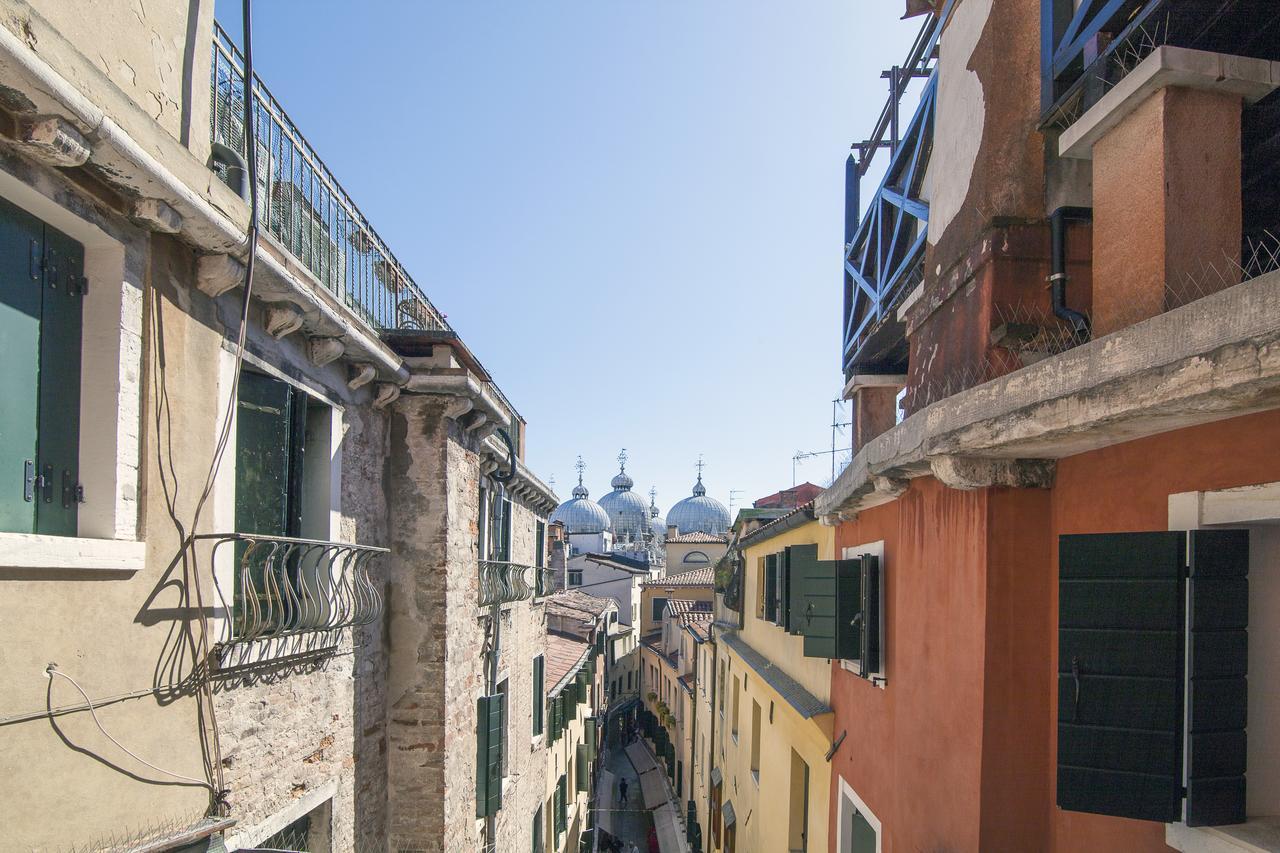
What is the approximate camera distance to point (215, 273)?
4.02m

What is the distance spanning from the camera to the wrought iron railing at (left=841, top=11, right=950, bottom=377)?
21.4 ft

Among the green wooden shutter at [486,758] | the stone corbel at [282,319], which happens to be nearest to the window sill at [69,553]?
the stone corbel at [282,319]

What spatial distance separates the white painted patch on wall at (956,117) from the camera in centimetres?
482

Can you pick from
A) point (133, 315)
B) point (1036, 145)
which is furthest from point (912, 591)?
point (133, 315)

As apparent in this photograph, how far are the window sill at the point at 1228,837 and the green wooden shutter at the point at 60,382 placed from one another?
4.57 m

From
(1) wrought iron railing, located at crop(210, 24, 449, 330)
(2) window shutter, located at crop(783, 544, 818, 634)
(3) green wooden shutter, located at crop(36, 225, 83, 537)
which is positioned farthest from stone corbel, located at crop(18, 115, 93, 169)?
(2) window shutter, located at crop(783, 544, 818, 634)

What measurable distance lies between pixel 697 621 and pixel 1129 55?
25067 mm

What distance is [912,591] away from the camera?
5180 mm

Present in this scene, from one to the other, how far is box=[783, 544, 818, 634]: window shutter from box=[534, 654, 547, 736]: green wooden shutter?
583cm

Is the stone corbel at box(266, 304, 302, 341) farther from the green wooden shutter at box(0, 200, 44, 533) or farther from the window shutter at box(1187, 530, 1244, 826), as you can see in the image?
the window shutter at box(1187, 530, 1244, 826)

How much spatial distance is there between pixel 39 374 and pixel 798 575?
20.0ft

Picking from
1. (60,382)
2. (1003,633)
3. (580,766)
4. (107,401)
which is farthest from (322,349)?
(580,766)

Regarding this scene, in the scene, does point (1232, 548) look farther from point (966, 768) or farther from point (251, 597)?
point (251, 597)

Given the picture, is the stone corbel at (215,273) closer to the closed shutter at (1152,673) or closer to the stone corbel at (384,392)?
the stone corbel at (384,392)
